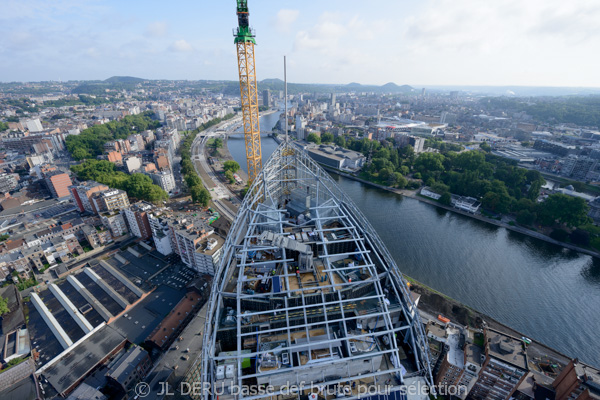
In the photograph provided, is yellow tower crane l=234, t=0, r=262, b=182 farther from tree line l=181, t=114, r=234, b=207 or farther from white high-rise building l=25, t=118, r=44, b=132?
white high-rise building l=25, t=118, r=44, b=132

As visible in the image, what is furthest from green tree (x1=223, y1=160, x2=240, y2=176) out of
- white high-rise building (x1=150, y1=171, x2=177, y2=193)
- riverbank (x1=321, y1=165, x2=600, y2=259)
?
riverbank (x1=321, y1=165, x2=600, y2=259)

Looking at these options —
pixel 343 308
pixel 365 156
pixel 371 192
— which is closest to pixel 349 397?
pixel 343 308

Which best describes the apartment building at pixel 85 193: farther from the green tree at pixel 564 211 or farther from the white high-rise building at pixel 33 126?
the white high-rise building at pixel 33 126

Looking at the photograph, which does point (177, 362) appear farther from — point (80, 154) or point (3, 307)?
point (80, 154)

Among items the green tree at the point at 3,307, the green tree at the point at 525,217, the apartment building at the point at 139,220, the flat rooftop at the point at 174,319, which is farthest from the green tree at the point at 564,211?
the green tree at the point at 3,307

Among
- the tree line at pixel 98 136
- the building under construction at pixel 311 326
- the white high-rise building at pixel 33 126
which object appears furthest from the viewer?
the white high-rise building at pixel 33 126

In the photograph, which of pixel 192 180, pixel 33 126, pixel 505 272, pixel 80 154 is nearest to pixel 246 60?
pixel 192 180
